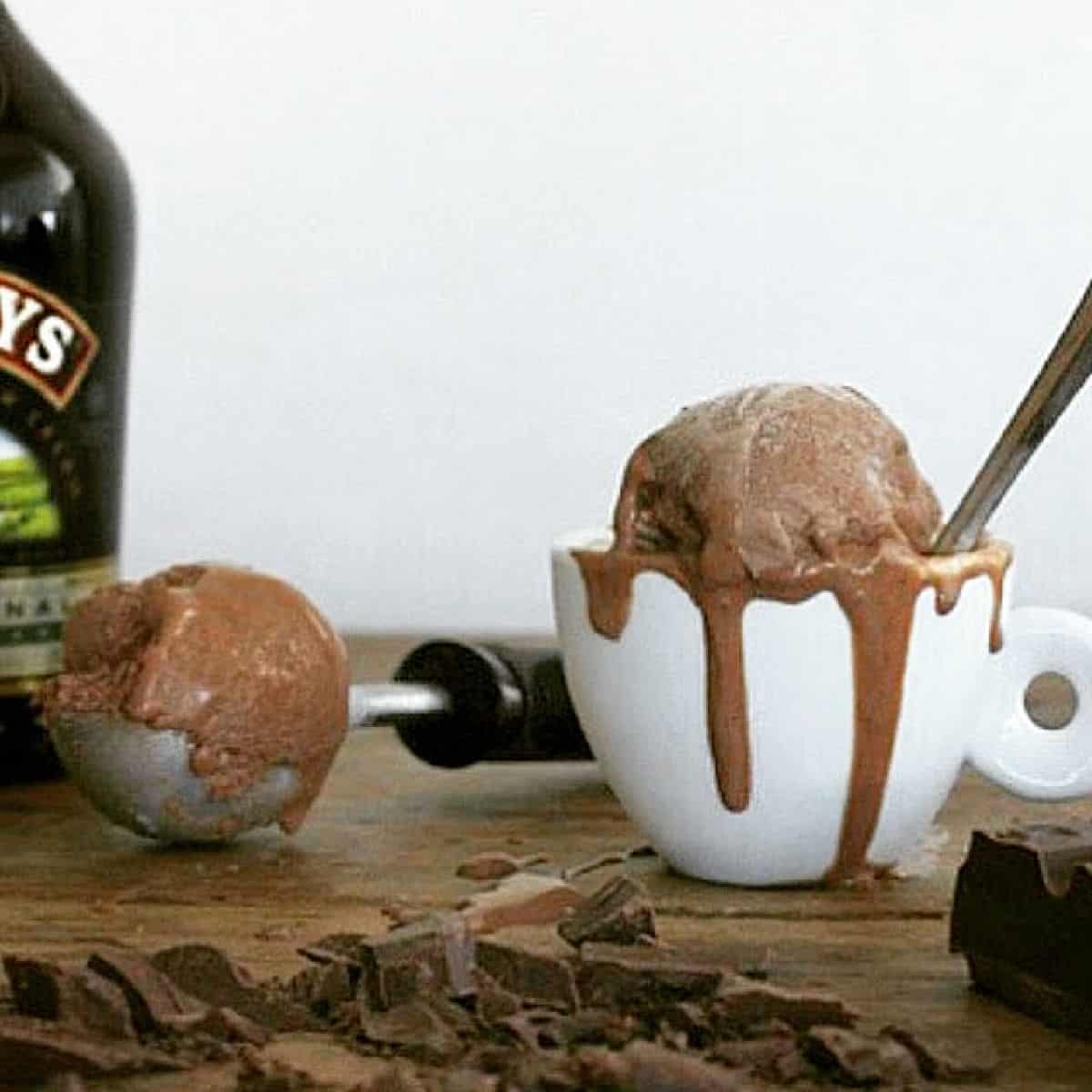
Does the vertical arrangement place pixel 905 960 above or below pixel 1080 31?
below

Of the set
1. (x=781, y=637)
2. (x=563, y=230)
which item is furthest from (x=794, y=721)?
(x=563, y=230)

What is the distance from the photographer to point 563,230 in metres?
1.76

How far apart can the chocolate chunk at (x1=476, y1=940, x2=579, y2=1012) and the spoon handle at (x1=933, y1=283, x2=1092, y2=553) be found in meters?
0.26

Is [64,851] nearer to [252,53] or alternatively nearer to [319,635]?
[319,635]

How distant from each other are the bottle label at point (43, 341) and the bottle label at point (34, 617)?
0.08 metres

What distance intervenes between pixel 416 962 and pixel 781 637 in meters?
0.22

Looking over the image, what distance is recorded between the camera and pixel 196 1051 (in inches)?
33.9

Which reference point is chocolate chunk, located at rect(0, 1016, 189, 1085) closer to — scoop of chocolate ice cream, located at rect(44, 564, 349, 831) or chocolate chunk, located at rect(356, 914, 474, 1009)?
chocolate chunk, located at rect(356, 914, 474, 1009)

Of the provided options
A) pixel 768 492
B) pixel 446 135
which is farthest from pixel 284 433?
pixel 768 492

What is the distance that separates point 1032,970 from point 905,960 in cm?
8

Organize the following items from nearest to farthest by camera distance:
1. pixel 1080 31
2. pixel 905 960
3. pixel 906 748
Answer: pixel 905 960
pixel 906 748
pixel 1080 31

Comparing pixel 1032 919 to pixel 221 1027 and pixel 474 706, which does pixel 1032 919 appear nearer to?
pixel 221 1027

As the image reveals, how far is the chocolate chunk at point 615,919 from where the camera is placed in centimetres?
98

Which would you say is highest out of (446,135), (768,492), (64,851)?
(446,135)
